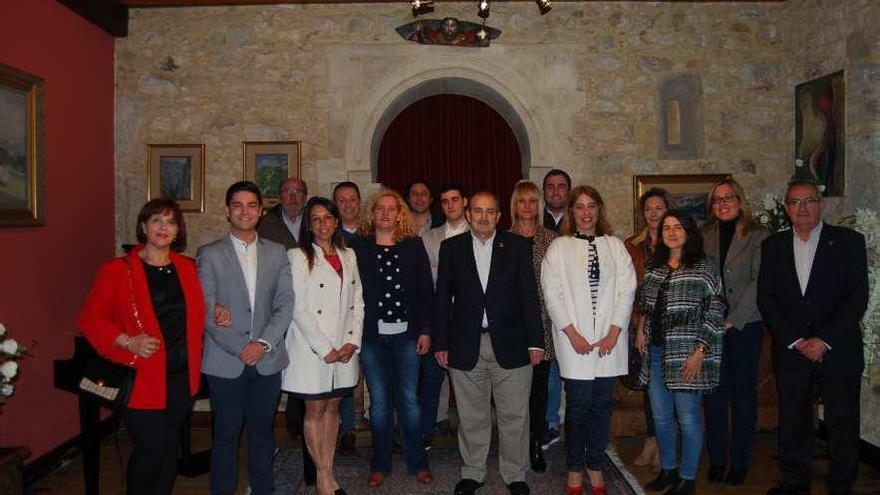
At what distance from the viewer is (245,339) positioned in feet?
10.2

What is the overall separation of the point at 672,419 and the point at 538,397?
73 centimetres

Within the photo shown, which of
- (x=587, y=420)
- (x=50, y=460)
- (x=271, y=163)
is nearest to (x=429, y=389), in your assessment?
(x=587, y=420)

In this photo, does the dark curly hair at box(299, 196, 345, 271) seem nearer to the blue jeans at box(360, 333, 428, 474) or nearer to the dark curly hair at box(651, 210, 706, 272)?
the blue jeans at box(360, 333, 428, 474)

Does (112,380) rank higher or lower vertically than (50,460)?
higher

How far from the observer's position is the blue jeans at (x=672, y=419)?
11.3 feet

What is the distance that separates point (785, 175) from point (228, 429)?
4.74m

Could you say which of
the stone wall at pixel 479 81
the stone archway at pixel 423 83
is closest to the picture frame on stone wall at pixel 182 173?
the stone wall at pixel 479 81

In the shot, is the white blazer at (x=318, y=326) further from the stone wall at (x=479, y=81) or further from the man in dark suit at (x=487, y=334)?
the stone wall at (x=479, y=81)

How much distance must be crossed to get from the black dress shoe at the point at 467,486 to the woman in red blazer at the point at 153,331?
137 cm

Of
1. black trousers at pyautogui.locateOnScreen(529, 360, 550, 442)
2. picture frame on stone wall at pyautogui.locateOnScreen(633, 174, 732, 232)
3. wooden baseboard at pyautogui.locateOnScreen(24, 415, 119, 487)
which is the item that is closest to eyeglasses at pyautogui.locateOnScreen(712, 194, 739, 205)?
black trousers at pyautogui.locateOnScreen(529, 360, 550, 442)

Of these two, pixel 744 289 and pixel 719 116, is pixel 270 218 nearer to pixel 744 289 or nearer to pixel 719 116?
pixel 744 289

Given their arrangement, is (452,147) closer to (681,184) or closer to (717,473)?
(681,184)

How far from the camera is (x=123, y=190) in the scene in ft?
18.0

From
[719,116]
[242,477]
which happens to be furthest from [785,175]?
[242,477]
